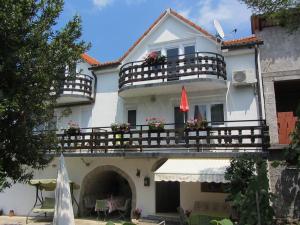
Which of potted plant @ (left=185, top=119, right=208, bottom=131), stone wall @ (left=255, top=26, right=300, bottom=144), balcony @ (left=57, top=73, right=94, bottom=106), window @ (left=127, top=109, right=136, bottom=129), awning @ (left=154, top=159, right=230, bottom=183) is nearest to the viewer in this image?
awning @ (left=154, top=159, right=230, bottom=183)

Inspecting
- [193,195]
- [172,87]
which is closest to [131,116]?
[172,87]

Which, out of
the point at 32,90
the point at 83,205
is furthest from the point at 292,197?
the point at 32,90

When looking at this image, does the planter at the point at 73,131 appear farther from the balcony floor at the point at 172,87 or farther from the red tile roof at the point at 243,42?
the red tile roof at the point at 243,42

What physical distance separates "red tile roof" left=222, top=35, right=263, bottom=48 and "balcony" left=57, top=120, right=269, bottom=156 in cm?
484

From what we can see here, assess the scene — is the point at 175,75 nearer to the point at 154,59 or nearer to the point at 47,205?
the point at 154,59

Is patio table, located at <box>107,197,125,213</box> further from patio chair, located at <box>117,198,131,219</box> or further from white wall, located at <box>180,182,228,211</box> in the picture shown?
white wall, located at <box>180,182,228,211</box>

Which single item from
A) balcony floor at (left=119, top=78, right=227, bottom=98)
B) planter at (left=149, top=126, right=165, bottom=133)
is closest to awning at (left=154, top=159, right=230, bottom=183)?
planter at (left=149, top=126, right=165, bottom=133)

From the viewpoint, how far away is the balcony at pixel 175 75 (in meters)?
19.8

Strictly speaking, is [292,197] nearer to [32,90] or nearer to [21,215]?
[32,90]

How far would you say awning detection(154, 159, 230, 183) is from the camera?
15.6m

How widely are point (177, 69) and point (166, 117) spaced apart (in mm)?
3371

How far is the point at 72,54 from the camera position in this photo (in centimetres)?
1180

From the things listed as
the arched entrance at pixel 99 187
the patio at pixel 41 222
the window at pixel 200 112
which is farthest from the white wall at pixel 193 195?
the window at pixel 200 112

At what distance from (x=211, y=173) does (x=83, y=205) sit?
32.7 feet
